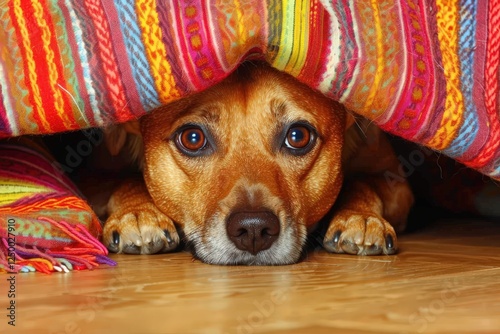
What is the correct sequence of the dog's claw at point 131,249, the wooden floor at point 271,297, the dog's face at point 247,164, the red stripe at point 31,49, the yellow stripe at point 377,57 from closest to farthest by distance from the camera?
the wooden floor at point 271,297, the red stripe at point 31,49, the yellow stripe at point 377,57, the dog's face at point 247,164, the dog's claw at point 131,249

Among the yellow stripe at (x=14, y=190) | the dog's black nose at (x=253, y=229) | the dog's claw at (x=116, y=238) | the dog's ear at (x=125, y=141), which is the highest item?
the dog's ear at (x=125, y=141)

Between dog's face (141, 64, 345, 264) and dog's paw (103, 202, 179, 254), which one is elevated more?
dog's face (141, 64, 345, 264)

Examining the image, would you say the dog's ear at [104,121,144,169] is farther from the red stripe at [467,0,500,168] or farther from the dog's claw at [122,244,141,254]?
the red stripe at [467,0,500,168]

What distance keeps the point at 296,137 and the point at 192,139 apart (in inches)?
13.0

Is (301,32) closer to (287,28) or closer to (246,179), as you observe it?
(287,28)

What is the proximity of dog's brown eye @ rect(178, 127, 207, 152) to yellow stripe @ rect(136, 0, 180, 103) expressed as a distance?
40 cm

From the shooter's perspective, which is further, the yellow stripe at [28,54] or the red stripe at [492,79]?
the red stripe at [492,79]

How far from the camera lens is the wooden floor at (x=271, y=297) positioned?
1.32 meters

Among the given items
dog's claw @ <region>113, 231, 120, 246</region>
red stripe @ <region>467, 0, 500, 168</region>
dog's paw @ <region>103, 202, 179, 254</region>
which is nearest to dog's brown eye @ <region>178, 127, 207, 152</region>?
dog's paw @ <region>103, 202, 179, 254</region>

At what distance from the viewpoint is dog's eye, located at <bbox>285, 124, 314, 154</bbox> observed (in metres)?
2.38

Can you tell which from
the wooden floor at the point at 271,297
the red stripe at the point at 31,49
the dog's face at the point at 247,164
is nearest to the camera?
the wooden floor at the point at 271,297

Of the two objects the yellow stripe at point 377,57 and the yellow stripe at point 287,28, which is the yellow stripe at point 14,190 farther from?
the yellow stripe at point 377,57

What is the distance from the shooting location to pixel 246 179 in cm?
218

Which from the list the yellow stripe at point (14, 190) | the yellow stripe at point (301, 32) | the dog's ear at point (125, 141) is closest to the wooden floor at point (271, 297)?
the yellow stripe at point (14, 190)
